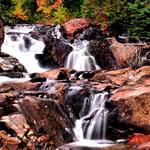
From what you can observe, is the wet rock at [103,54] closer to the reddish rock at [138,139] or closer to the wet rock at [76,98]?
the wet rock at [76,98]

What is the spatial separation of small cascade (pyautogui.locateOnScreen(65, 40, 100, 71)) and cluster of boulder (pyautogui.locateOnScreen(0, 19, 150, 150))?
4.59 feet

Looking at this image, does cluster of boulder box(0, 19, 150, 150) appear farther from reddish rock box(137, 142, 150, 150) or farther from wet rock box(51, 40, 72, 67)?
wet rock box(51, 40, 72, 67)

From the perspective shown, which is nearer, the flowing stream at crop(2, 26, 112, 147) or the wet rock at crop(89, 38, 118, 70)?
the flowing stream at crop(2, 26, 112, 147)

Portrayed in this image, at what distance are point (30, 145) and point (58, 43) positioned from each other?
13.0 meters

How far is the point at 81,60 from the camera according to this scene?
22156mm

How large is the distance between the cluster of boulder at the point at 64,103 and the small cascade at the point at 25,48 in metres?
2.90

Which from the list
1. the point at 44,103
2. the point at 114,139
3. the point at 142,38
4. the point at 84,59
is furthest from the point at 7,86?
the point at 142,38

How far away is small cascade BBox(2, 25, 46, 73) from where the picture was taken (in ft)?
76.9

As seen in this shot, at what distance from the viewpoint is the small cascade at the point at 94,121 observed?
13773mm

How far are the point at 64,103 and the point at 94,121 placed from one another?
125 cm

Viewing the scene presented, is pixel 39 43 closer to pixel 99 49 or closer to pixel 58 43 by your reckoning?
pixel 58 43

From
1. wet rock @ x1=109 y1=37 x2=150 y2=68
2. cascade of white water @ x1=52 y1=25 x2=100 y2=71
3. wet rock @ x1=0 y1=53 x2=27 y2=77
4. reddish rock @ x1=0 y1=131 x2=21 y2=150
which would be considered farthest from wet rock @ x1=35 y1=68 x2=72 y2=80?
reddish rock @ x1=0 y1=131 x2=21 y2=150

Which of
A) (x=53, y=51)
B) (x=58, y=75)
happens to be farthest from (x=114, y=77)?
(x=53, y=51)

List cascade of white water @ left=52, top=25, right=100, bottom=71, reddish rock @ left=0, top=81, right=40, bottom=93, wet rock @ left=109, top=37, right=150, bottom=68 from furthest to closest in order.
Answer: cascade of white water @ left=52, top=25, right=100, bottom=71 < wet rock @ left=109, top=37, right=150, bottom=68 < reddish rock @ left=0, top=81, right=40, bottom=93
